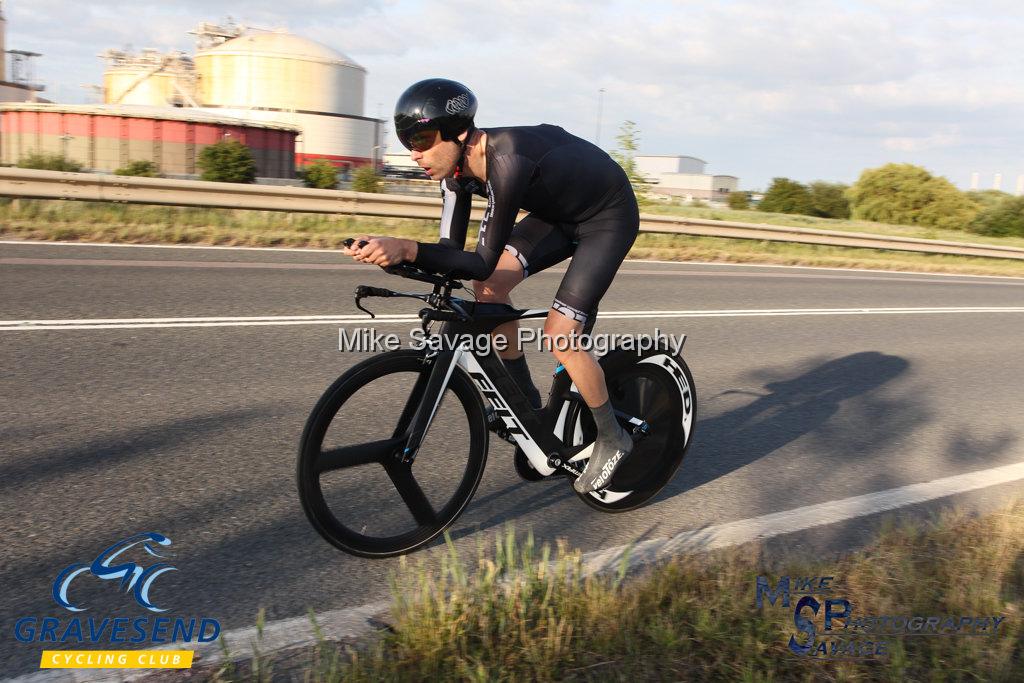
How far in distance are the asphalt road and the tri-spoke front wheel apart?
11cm

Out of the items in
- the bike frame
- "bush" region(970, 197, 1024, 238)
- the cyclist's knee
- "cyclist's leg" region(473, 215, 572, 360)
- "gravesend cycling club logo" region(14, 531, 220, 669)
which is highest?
"bush" region(970, 197, 1024, 238)

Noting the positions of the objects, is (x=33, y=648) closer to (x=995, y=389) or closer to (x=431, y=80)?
(x=431, y=80)

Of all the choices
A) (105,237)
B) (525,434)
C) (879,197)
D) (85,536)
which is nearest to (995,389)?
(525,434)

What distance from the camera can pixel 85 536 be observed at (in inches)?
131

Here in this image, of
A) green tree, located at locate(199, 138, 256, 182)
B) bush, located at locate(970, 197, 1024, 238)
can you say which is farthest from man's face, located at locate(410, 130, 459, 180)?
bush, located at locate(970, 197, 1024, 238)

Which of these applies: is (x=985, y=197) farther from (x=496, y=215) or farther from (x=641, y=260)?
(x=496, y=215)

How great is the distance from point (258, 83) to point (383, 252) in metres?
70.3

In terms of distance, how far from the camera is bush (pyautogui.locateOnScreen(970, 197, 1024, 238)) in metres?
37.3

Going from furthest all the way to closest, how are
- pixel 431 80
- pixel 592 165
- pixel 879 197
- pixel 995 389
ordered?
pixel 879 197
pixel 995 389
pixel 592 165
pixel 431 80

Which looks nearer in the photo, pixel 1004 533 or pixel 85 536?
pixel 85 536

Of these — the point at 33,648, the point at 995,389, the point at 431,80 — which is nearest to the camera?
the point at 33,648

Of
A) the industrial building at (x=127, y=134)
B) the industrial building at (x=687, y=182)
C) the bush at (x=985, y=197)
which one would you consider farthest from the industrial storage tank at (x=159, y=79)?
the bush at (x=985, y=197)

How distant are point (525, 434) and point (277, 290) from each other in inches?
217

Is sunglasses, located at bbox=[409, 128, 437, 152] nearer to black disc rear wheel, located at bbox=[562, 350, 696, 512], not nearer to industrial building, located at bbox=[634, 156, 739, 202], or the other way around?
black disc rear wheel, located at bbox=[562, 350, 696, 512]
